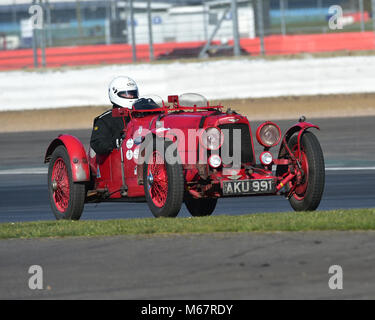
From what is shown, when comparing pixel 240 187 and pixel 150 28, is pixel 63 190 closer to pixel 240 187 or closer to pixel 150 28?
pixel 240 187

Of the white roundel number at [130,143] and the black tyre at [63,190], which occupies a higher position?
the white roundel number at [130,143]

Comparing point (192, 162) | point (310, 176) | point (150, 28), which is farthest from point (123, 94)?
point (150, 28)

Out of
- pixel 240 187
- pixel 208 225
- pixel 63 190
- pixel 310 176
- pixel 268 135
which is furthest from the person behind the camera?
pixel 63 190

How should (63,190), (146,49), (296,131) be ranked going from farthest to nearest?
1. (146,49)
2. (63,190)
3. (296,131)

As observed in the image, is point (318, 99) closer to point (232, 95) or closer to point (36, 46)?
point (232, 95)

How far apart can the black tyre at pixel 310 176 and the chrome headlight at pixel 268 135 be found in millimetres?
252

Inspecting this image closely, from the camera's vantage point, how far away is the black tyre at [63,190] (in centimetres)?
1012

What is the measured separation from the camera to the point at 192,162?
936cm

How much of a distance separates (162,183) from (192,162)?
15.9 inches

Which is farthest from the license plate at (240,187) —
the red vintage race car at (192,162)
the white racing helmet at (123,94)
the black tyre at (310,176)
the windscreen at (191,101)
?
the white racing helmet at (123,94)

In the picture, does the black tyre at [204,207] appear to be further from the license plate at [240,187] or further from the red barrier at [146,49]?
the red barrier at [146,49]

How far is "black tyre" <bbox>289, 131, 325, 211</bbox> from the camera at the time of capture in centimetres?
925

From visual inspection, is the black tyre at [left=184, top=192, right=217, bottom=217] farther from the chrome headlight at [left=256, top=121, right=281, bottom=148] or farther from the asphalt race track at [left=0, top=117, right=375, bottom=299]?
the asphalt race track at [left=0, top=117, right=375, bottom=299]

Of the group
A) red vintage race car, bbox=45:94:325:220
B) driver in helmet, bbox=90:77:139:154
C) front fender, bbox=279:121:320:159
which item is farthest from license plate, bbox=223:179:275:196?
driver in helmet, bbox=90:77:139:154
